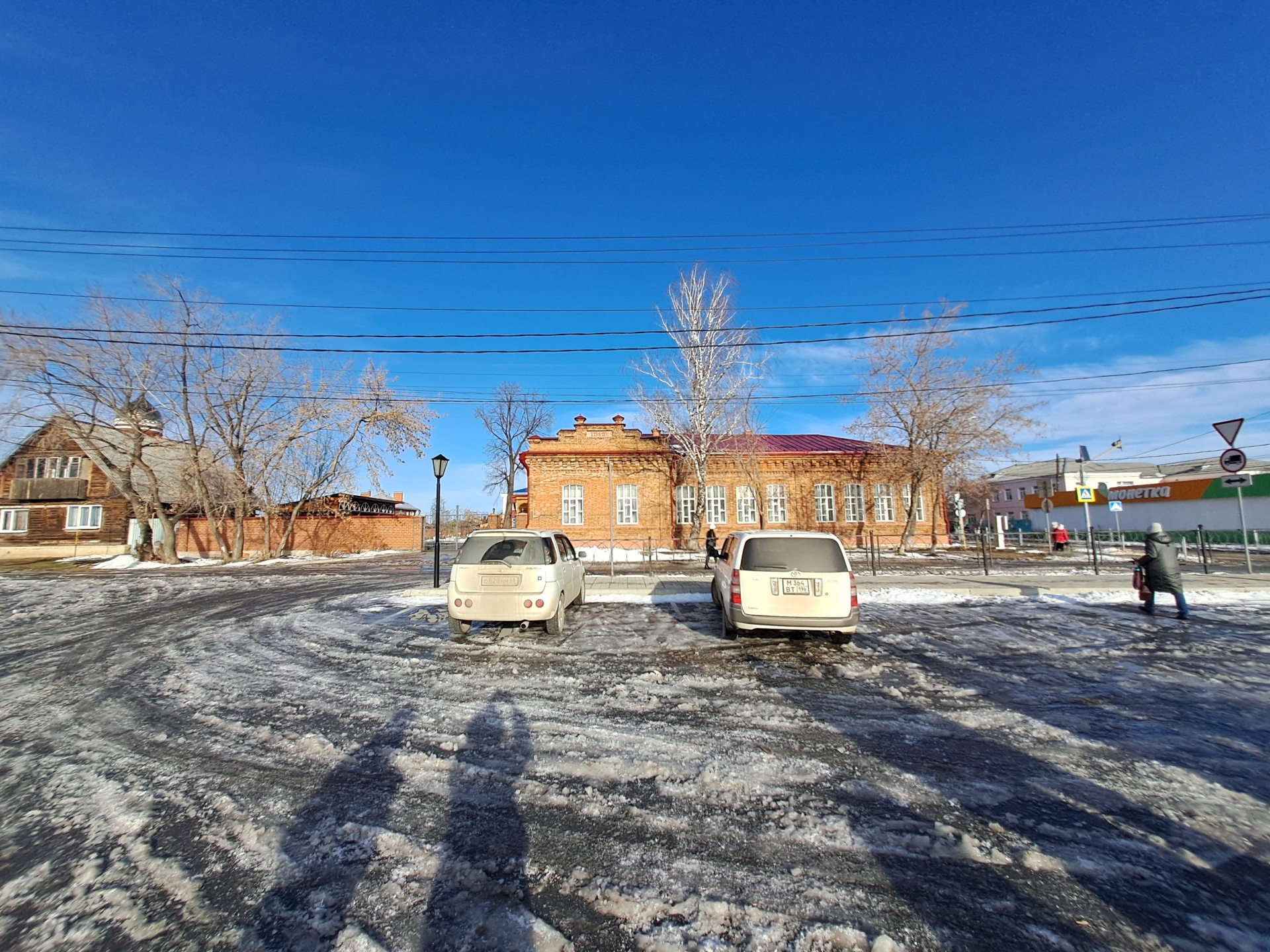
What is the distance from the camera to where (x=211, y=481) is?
29.7 meters

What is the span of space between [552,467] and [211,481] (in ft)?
61.3

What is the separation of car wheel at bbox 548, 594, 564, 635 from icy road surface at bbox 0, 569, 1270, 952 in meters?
0.93

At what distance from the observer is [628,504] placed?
29938 mm

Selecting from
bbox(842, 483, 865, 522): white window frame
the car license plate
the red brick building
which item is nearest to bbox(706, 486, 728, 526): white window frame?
the red brick building

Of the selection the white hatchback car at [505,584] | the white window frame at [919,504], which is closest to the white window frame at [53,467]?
the white hatchback car at [505,584]

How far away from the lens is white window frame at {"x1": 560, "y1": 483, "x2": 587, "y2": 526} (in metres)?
29.3

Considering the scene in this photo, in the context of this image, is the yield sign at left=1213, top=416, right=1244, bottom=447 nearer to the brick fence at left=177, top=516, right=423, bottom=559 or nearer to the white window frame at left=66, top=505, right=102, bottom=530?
the brick fence at left=177, top=516, right=423, bottom=559

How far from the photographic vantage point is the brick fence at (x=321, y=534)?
1307 inches

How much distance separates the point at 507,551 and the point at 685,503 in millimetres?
22946

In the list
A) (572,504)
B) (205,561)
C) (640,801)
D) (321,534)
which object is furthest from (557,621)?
(321,534)

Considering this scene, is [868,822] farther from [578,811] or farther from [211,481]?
[211,481]

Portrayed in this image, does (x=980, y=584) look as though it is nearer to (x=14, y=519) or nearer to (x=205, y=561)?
(x=205, y=561)

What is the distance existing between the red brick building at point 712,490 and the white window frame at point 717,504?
53 millimetres

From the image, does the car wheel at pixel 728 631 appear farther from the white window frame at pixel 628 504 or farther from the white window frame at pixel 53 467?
the white window frame at pixel 53 467
